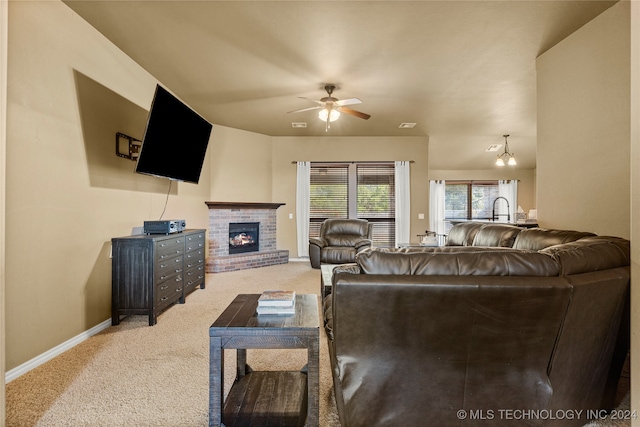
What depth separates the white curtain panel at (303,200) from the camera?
653 cm

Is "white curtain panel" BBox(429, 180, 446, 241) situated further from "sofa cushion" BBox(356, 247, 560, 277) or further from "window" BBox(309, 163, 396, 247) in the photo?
"sofa cushion" BBox(356, 247, 560, 277)

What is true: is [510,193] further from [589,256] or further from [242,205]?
[589,256]

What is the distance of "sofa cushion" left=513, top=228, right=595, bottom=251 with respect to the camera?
7.20ft

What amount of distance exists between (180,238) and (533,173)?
9681 millimetres

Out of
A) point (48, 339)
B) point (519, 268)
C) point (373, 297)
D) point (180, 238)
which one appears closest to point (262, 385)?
point (373, 297)

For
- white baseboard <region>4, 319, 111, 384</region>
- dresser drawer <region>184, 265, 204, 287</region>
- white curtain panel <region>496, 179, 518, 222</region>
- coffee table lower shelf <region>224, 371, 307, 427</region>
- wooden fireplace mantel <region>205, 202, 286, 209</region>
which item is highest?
white curtain panel <region>496, 179, 518, 222</region>

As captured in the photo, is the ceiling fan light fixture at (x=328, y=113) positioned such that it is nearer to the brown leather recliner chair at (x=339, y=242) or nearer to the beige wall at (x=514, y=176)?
the brown leather recliner chair at (x=339, y=242)

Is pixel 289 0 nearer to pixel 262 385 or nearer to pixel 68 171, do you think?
pixel 68 171

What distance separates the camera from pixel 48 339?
2221 mm

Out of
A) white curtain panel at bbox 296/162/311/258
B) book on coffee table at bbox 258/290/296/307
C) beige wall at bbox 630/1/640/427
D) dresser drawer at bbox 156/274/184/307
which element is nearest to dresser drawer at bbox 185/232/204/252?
dresser drawer at bbox 156/274/184/307

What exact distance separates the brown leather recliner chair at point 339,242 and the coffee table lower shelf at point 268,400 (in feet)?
11.1

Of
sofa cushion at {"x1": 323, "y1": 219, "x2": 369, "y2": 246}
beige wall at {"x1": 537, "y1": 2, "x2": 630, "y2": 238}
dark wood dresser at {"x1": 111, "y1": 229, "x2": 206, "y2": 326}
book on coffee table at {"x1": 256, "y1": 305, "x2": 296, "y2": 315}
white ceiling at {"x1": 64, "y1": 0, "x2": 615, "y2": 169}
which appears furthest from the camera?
sofa cushion at {"x1": 323, "y1": 219, "x2": 369, "y2": 246}

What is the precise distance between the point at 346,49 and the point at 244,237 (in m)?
4.11

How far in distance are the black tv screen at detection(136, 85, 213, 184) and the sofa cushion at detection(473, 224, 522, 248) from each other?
3.68 metres
